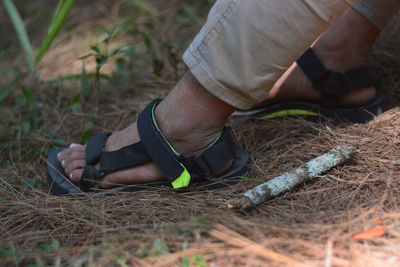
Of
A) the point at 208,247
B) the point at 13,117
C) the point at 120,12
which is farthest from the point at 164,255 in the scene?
the point at 120,12

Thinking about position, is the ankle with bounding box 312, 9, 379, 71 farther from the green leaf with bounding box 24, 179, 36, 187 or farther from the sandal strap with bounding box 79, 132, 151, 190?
the green leaf with bounding box 24, 179, 36, 187

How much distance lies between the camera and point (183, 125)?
3.83 ft

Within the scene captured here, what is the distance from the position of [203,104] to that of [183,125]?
96 millimetres

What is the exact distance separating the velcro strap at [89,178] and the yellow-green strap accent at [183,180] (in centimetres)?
28

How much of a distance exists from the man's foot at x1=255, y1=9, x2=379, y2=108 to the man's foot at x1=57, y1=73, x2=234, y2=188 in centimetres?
45

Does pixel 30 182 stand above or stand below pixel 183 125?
below

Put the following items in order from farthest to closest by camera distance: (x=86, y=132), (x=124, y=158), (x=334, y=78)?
(x=86, y=132), (x=334, y=78), (x=124, y=158)

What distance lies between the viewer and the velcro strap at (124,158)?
47.8 inches

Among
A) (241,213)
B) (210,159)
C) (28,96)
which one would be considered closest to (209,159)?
(210,159)

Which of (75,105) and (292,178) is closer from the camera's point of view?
(292,178)

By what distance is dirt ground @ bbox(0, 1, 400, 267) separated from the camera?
800 millimetres

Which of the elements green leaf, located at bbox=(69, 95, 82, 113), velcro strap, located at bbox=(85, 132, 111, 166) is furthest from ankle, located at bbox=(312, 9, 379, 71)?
green leaf, located at bbox=(69, 95, 82, 113)

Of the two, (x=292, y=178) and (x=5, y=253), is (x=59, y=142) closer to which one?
(x=5, y=253)

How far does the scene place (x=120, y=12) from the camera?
118 inches
